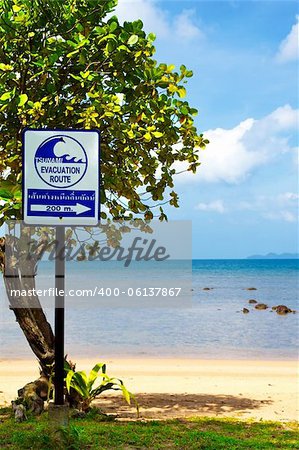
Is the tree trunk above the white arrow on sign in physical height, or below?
below

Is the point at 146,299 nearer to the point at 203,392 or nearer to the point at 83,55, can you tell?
the point at 203,392

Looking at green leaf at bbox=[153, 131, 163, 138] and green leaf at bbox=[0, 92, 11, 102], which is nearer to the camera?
green leaf at bbox=[0, 92, 11, 102]

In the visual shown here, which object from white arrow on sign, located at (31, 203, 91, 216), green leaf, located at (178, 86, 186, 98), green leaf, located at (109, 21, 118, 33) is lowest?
white arrow on sign, located at (31, 203, 91, 216)

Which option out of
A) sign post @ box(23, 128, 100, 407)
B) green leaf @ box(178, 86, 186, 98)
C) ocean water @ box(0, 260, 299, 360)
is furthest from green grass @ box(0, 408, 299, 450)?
ocean water @ box(0, 260, 299, 360)

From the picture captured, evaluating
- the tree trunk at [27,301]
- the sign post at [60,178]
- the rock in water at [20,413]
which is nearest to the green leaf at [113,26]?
the sign post at [60,178]

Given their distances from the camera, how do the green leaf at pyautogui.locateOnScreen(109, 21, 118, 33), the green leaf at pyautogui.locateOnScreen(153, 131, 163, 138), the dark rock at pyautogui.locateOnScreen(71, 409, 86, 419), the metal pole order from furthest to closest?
the dark rock at pyautogui.locateOnScreen(71, 409, 86, 419) → the green leaf at pyautogui.locateOnScreen(153, 131, 163, 138) → the green leaf at pyautogui.locateOnScreen(109, 21, 118, 33) → the metal pole

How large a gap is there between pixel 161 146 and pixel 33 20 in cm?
250

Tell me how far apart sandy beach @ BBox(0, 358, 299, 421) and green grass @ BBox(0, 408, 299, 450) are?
1.12 m

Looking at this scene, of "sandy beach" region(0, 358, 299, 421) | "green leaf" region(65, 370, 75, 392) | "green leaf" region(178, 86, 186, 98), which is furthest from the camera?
"sandy beach" region(0, 358, 299, 421)

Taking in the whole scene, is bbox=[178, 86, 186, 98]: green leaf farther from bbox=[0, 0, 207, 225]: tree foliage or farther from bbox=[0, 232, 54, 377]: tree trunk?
bbox=[0, 232, 54, 377]: tree trunk

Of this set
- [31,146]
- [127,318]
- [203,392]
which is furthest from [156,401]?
[127,318]

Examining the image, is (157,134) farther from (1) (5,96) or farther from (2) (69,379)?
(2) (69,379)

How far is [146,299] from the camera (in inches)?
1790

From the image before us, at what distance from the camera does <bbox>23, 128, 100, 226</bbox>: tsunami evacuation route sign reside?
6.39 m
